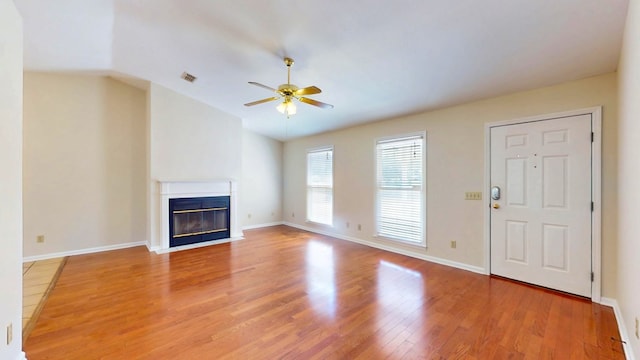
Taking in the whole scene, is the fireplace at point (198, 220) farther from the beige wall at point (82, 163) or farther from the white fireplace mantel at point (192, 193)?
the beige wall at point (82, 163)

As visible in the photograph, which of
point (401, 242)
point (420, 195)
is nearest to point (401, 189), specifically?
point (420, 195)

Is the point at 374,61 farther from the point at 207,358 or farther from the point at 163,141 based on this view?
the point at 163,141

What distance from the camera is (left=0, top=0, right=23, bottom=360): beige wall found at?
1.54 metres

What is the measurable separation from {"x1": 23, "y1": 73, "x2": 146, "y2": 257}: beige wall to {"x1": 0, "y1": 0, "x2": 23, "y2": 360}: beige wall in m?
3.43

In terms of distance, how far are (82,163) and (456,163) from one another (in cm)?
618

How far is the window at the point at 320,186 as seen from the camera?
6.11 m

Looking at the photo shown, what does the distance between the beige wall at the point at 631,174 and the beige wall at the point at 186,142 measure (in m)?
5.61

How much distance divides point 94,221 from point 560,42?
684cm

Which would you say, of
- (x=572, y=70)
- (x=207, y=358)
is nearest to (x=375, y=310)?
(x=207, y=358)

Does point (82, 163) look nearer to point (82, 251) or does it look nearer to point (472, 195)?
point (82, 251)

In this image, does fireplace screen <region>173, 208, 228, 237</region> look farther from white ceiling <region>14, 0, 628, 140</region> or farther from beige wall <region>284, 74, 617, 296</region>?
white ceiling <region>14, 0, 628, 140</region>

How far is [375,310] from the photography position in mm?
2627

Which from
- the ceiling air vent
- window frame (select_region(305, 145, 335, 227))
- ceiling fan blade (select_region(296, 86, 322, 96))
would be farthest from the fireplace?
ceiling fan blade (select_region(296, 86, 322, 96))

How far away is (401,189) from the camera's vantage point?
465cm
